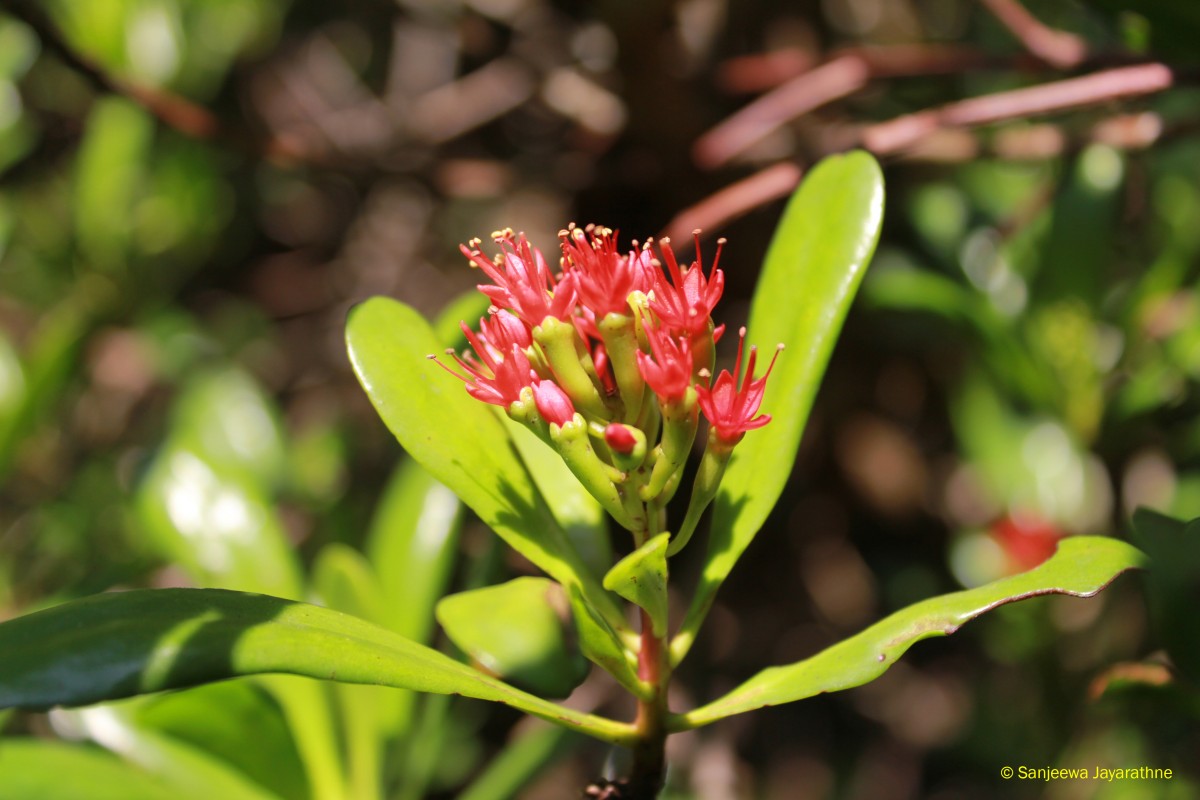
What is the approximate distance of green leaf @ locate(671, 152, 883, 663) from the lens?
3.03 ft

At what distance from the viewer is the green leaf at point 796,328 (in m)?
0.92

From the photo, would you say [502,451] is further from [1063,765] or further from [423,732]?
[1063,765]

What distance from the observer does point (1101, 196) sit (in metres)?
1.60

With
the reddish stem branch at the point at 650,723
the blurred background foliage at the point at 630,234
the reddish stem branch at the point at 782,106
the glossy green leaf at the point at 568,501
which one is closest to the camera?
the reddish stem branch at the point at 650,723

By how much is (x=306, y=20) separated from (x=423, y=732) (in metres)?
2.37

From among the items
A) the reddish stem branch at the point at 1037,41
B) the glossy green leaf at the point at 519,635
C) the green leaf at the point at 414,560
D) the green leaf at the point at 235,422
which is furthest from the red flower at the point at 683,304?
the green leaf at the point at 235,422

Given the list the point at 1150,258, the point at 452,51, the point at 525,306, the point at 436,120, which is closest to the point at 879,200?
the point at 525,306

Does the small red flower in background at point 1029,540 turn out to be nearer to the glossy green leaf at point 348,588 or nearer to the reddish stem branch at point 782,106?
the reddish stem branch at point 782,106

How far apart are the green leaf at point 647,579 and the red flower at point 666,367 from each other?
13 centimetres

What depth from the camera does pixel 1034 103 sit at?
1.27 meters

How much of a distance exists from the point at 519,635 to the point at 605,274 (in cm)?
35

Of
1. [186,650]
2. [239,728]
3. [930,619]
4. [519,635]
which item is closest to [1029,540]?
[930,619]

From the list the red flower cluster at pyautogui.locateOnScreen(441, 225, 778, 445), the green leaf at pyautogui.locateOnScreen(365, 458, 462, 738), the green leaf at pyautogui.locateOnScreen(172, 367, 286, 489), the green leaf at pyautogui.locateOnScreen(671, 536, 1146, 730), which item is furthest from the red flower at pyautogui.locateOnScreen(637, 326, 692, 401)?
the green leaf at pyautogui.locateOnScreen(172, 367, 286, 489)

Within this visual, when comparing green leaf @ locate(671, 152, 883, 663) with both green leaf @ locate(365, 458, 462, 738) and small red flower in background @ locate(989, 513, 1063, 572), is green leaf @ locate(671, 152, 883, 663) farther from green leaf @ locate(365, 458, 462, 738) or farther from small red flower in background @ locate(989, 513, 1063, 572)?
small red flower in background @ locate(989, 513, 1063, 572)
